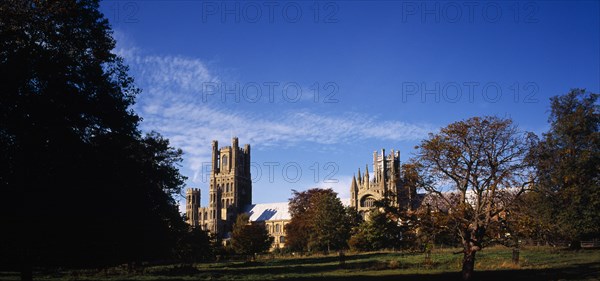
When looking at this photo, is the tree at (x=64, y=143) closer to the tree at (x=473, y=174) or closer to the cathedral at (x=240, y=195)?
the tree at (x=473, y=174)

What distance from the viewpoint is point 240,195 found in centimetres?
13725

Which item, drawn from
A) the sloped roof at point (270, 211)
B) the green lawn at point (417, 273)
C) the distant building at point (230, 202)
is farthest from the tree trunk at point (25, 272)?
the sloped roof at point (270, 211)

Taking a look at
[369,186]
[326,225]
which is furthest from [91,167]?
[369,186]

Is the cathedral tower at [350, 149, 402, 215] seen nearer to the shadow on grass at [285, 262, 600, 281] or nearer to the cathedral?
the cathedral

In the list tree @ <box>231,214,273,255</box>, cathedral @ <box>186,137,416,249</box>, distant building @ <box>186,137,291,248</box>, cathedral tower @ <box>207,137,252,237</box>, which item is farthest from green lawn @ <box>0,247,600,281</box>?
cathedral tower @ <box>207,137,252,237</box>

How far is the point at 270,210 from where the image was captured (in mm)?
127312

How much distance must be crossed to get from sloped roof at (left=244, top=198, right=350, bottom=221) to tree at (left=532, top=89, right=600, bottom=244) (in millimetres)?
78922

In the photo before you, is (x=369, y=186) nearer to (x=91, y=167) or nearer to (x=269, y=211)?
(x=269, y=211)

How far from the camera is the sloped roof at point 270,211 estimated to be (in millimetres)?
121750

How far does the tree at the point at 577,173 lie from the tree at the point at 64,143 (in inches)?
1255

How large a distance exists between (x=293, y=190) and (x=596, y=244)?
2041 inches

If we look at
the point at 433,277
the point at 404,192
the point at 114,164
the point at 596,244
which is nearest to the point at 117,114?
the point at 114,164

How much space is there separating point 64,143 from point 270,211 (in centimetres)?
10994

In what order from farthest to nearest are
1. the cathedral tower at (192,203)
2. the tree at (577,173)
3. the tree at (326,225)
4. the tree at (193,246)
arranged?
the cathedral tower at (192,203)
the tree at (326,225)
the tree at (193,246)
the tree at (577,173)
